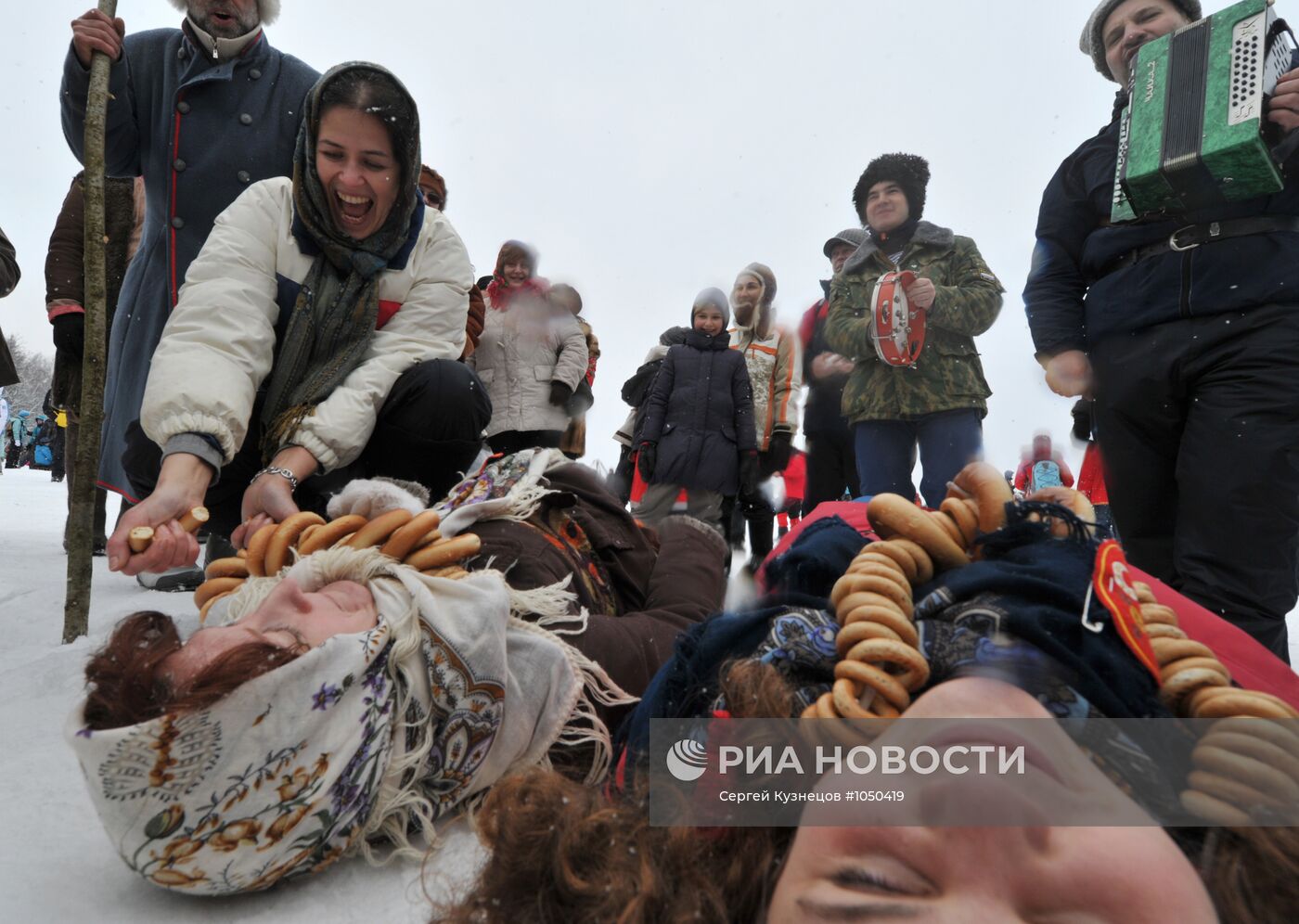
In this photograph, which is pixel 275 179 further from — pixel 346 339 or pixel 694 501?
pixel 694 501

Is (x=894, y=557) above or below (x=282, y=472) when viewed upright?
above

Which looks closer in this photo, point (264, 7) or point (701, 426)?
point (264, 7)

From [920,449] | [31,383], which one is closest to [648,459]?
[920,449]

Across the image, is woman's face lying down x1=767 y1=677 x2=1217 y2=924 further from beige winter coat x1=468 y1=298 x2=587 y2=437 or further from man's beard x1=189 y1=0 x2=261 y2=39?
beige winter coat x1=468 y1=298 x2=587 y2=437

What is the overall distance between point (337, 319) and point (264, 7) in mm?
1051

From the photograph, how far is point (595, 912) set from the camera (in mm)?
692

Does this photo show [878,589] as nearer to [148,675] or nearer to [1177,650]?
[1177,650]

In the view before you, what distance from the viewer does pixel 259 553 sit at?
4.51ft

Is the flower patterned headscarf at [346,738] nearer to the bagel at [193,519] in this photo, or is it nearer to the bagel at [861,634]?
the bagel at [193,519]

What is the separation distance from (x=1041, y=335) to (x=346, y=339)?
172cm

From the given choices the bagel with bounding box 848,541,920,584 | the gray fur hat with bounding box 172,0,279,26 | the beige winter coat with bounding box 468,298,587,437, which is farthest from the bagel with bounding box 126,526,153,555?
the beige winter coat with bounding box 468,298,587,437

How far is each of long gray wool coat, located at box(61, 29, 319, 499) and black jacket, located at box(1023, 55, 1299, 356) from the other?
2048 mm

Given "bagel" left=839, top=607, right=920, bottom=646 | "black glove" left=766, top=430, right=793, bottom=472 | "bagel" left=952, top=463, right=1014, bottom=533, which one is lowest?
"black glove" left=766, top=430, right=793, bottom=472

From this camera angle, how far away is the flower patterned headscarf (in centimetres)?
92
